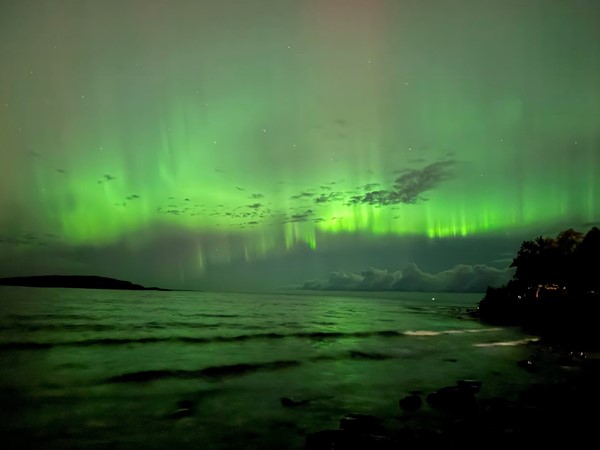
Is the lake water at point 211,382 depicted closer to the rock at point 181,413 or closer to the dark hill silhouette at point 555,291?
A: the rock at point 181,413

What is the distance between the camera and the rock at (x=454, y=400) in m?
11.7

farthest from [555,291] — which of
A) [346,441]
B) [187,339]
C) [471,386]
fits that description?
[346,441]

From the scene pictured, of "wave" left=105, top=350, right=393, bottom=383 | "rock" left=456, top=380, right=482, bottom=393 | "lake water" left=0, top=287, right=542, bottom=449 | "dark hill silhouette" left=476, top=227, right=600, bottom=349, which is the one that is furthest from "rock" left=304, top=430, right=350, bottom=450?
"dark hill silhouette" left=476, top=227, right=600, bottom=349

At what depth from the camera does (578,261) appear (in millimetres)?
48031

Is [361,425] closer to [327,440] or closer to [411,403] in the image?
[327,440]

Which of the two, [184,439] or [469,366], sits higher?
[184,439]

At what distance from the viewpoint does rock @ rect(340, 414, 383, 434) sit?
372 inches

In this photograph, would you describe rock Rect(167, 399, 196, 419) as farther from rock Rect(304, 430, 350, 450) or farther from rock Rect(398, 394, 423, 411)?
rock Rect(398, 394, 423, 411)

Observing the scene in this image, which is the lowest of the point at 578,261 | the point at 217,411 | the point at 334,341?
the point at 334,341

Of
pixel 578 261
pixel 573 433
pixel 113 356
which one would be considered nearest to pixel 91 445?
pixel 573 433

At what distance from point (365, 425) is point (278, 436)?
251 centimetres

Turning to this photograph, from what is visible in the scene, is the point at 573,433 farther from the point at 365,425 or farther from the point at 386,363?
the point at 386,363

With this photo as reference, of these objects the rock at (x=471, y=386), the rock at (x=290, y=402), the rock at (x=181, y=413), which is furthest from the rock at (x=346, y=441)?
the rock at (x=471, y=386)

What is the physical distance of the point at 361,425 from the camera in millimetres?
9789
